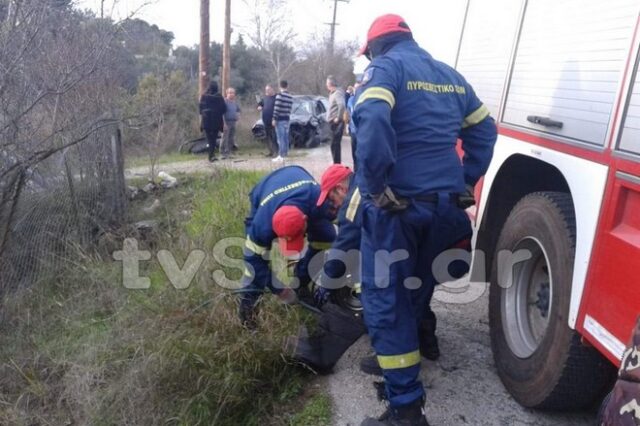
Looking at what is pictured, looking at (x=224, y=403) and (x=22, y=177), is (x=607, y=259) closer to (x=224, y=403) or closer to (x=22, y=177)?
(x=224, y=403)

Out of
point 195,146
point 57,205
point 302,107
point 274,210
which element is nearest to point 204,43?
point 195,146

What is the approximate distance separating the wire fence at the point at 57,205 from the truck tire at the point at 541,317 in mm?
4220

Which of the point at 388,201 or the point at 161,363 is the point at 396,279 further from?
the point at 161,363

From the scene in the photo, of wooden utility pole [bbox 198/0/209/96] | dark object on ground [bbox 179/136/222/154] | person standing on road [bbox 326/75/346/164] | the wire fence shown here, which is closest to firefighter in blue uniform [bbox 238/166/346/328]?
the wire fence

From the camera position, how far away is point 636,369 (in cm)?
132

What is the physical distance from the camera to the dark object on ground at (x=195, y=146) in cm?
1533

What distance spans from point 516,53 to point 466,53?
0.79 meters

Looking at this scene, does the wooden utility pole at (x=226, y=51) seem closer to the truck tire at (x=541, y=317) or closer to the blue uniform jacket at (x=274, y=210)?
the blue uniform jacket at (x=274, y=210)

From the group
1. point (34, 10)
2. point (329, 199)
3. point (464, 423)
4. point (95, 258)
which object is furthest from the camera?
point (95, 258)

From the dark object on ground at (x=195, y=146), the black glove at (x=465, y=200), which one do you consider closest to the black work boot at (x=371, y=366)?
the black glove at (x=465, y=200)

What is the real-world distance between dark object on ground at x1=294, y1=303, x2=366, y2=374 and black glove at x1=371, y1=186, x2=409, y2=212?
2.84 feet

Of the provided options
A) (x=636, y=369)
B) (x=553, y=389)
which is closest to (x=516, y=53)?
(x=553, y=389)

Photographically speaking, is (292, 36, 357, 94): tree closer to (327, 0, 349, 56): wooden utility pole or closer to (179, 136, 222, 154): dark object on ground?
(327, 0, 349, 56): wooden utility pole

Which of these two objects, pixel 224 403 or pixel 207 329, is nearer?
pixel 224 403
